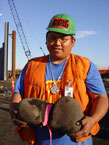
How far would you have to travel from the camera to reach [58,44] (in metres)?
1.56

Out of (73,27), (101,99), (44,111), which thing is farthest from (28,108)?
(73,27)

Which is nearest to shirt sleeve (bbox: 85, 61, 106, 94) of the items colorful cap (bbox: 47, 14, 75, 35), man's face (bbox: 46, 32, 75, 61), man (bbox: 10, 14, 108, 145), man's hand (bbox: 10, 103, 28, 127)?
man (bbox: 10, 14, 108, 145)

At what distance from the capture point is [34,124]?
51.9 inches

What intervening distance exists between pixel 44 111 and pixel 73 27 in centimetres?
89

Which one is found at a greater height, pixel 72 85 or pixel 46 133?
pixel 72 85

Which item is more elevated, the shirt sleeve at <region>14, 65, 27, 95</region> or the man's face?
the man's face

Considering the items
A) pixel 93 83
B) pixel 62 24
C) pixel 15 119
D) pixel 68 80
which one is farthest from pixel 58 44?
pixel 15 119

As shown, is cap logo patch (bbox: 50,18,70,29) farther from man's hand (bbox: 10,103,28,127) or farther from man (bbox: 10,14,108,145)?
man's hand (bbox: 10,103,28,127)

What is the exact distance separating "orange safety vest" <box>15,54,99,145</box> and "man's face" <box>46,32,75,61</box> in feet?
0.42

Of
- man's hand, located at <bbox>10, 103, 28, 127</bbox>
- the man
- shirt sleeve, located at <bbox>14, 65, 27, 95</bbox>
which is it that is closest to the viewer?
man's hand, located at <bbox>10, 103, 28, 127</bbox>

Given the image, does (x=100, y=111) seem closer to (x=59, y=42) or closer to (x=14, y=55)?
(x=59, y=42)

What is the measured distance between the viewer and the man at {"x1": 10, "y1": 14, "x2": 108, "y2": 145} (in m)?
1.48

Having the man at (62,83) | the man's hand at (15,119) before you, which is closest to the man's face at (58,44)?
the man at (62,83)

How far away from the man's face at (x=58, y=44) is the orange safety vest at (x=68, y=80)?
0.13 meters
